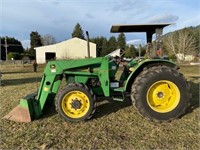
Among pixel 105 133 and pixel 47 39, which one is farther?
pixel 47 39

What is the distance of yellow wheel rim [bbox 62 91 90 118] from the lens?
433 centimetres

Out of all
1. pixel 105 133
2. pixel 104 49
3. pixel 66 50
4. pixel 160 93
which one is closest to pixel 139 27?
pixel 160 93

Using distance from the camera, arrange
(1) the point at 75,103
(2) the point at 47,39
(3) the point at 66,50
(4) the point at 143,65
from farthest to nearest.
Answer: (2) the point at 47,39 → (3) the point at 66,50 → (4) the point at 143,65 → (1) the point at 75,103

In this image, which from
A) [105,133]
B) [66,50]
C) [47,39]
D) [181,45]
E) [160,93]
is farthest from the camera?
[47,39]

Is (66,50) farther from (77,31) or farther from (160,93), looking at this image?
(160,93)

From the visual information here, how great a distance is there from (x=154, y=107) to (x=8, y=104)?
426cm

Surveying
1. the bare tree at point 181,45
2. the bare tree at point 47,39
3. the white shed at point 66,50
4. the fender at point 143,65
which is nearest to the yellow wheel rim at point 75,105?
the fender at point 143,65

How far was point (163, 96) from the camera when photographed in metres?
4.45

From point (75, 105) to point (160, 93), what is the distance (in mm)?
1903

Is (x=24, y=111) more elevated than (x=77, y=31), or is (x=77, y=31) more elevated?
(x=77, y=31)

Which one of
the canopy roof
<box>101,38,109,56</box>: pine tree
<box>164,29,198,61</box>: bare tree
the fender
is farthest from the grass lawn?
<box>164,29,198,61</box>: bare tree

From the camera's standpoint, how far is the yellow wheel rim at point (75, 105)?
433 cm

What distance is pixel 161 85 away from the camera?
446cm

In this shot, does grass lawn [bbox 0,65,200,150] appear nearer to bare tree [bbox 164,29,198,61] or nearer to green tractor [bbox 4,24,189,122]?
green tractor [bbox 4,24,189,122]
